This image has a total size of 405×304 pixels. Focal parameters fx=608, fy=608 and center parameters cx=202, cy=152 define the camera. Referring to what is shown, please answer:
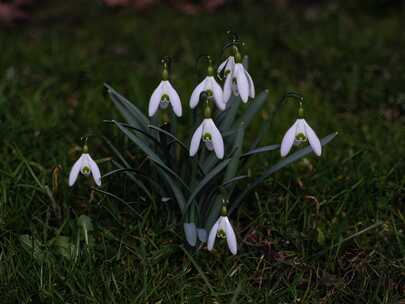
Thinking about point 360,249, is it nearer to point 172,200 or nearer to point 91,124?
point 172,200

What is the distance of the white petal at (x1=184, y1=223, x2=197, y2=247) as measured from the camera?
223 cm

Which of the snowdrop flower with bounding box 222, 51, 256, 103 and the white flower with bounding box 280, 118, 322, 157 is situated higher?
the snowdrop flower with bounding box 222, 51, 256, 103

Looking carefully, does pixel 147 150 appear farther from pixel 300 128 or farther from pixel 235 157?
pixel 300 128

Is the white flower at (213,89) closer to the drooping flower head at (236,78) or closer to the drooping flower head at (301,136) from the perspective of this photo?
the drooping flower head at (236,78)

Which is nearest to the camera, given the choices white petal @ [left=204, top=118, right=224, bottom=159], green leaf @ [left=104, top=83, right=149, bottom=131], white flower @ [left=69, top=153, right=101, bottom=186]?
white petal @ [left=204, top=118, right=224, bottom=159]

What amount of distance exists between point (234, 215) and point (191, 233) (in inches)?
18.5

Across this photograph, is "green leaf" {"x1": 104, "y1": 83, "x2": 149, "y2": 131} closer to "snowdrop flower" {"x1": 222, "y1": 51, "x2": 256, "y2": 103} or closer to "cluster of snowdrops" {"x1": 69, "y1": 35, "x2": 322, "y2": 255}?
"cluster of snowdrops" {"x1": 69, "y1": 35, "x2": 322, "y2": 255}

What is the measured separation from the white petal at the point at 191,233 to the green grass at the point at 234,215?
0.31ft

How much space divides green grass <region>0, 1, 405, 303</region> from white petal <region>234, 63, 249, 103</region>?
0.34 m

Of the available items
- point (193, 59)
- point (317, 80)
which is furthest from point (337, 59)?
point (193, 59)

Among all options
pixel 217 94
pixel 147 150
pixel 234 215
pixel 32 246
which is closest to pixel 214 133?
pixel 217 94

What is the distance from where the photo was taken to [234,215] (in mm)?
2689

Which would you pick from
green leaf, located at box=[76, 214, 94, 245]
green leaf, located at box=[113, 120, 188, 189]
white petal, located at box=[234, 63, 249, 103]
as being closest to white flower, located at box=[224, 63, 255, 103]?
white petal, located at box=[234, 63, 249, 103]

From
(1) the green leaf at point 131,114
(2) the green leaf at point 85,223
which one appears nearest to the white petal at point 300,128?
(1) the green leaf at point 131,114
